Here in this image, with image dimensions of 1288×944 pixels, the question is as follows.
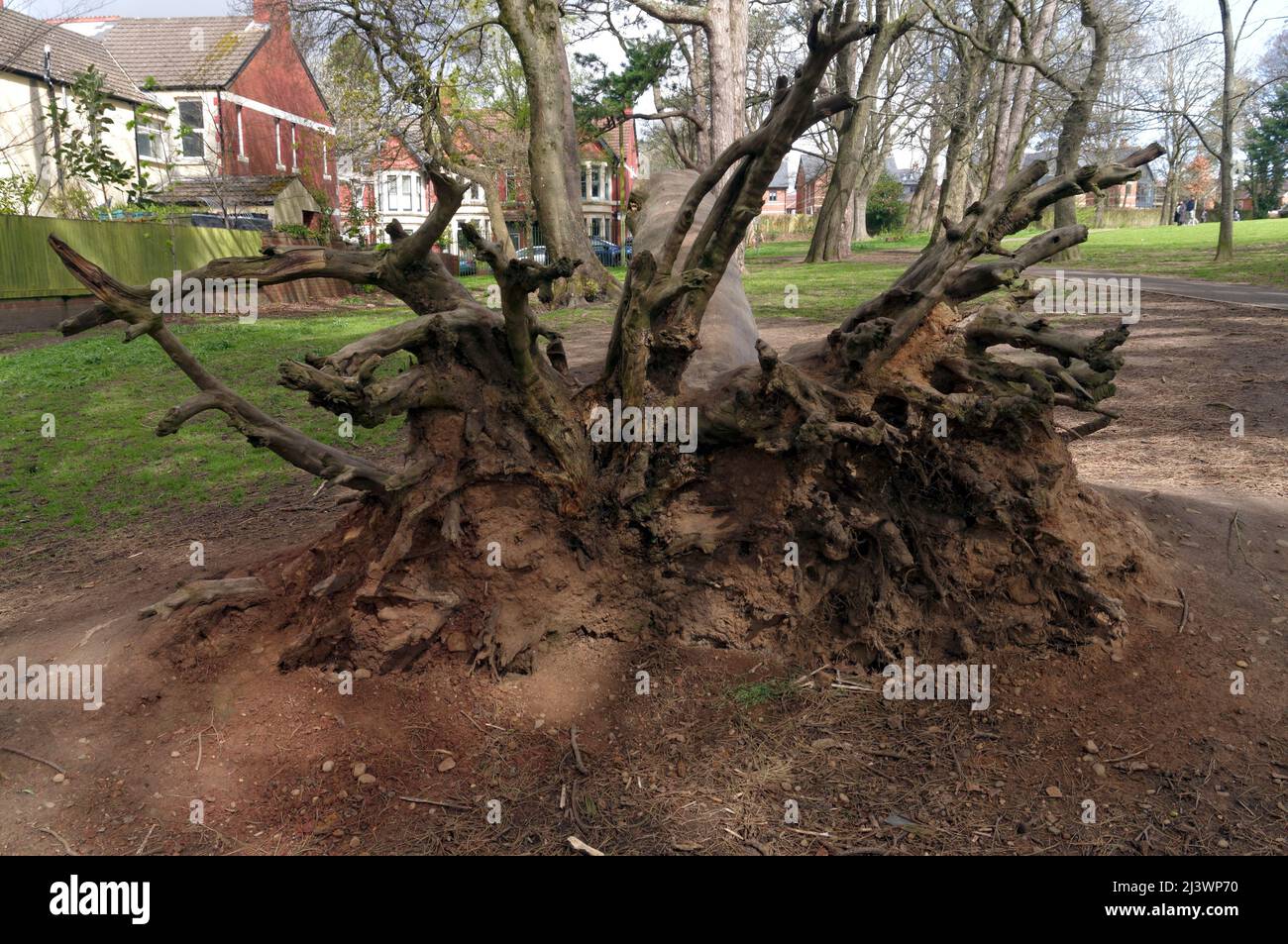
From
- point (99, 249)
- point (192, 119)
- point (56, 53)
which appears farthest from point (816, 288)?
point (192, 119)

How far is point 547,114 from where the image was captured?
14688 mm

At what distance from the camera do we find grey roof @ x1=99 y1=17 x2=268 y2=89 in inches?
1389

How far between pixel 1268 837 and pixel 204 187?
1385 inches

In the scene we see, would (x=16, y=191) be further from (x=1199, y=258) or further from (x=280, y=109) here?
(x=1199, y=258)

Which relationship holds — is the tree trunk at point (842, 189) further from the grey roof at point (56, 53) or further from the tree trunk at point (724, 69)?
the grey roof at point (56, 53)

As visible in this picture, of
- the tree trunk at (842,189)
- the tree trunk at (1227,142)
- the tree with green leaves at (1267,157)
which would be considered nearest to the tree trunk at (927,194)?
the tree trunk at (842,189)

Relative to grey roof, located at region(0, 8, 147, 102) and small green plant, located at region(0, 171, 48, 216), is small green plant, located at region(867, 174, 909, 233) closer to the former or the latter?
grey roof, located at region(0, 8, 147, 102)

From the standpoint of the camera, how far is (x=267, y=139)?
38.8 m

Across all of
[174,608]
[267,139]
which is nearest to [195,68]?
[267,139]

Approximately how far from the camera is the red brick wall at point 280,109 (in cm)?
3544

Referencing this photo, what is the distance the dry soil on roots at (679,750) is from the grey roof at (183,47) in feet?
118

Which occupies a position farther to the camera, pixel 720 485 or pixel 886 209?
pixel 886 209

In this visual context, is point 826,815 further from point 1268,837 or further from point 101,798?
point 101,798

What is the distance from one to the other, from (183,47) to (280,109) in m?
4.12
